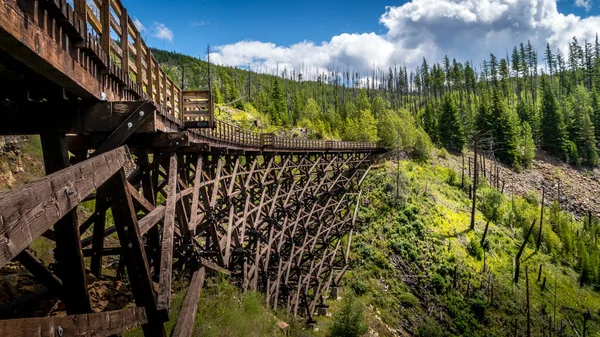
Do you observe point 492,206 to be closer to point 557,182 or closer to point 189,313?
point 557,182

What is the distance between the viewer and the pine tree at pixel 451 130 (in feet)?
150

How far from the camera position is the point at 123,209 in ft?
10.4

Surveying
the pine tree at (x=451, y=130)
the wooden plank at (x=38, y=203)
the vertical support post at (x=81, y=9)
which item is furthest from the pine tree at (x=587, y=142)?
the wooden plank at (x=38, y=203)

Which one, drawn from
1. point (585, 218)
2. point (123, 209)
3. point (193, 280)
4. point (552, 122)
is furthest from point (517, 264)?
point (552, 122)

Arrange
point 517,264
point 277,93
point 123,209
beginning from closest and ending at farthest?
point 123,209 < point 517,264 < point 277,93

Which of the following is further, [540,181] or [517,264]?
[540,181]

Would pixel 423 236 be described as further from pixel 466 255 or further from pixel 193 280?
pixel 193 280

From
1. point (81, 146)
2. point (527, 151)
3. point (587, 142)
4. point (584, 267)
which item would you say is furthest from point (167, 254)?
point (587, 142)

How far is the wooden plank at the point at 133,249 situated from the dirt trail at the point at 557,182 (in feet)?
129

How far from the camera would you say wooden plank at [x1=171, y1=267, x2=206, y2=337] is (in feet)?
15.9

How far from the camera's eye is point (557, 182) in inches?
1750

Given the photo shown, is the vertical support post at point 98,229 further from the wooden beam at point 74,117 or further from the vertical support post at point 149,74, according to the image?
the vertical support post at point 149,74

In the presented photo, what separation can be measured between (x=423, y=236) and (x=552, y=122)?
40866 millimetres

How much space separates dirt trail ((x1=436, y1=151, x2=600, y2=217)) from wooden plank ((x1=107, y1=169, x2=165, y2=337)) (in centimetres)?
3939
